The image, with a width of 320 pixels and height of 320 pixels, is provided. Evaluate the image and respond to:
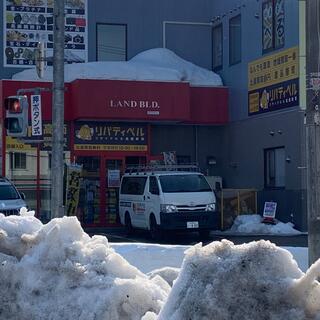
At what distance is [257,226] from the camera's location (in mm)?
25734

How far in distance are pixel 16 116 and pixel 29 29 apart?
14.8 m

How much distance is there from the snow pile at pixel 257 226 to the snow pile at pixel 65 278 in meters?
19.5

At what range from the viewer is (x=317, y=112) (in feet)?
34.8

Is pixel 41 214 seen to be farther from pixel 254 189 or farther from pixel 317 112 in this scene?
pixel 317 112

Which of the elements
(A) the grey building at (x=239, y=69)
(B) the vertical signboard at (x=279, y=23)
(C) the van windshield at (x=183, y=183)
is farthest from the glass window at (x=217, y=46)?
(C) the van windshield at (x=183, y=183)

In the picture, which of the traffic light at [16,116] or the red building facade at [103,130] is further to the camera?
the red building facade at [103,130]

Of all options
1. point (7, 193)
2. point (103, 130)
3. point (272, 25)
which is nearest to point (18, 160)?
point (103, 130)

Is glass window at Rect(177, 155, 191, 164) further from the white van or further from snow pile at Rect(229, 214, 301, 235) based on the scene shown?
the white van

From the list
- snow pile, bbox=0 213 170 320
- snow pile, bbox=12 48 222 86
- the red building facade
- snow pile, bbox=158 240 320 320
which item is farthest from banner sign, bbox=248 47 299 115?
snow pile, bbox=158 240 320 320

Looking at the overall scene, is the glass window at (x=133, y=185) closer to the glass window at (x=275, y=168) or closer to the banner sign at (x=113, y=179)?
the banner sign at (x=113, y=179)

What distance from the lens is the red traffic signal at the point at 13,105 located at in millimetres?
15875

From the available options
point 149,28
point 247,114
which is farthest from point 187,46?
point 247,114

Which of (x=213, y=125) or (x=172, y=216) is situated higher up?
(x=213, y=125)

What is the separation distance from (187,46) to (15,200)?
12.2m
